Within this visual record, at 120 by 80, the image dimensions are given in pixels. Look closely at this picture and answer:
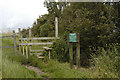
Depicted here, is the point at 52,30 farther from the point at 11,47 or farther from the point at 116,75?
the point at 116,75

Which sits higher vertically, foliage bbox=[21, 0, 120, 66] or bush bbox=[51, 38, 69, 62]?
foliage bbox=[21, 0, 120, 66]

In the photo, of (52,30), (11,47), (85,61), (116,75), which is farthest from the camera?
(52,30)

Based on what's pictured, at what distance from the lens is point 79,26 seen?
6535mm

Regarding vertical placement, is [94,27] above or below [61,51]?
above

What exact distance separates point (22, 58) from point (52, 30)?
544 centimetres

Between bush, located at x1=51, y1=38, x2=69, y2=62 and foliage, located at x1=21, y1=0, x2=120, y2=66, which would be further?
bush, located at x1=51, y1=38, x2=69, y2=62

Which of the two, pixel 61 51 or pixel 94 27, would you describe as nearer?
pixel 94 27

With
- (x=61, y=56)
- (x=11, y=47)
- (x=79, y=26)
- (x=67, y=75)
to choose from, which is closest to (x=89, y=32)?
(x=79, y=26)

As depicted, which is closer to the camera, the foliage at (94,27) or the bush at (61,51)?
the foliage at (94,27)

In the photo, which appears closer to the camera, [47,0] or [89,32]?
[89,32]

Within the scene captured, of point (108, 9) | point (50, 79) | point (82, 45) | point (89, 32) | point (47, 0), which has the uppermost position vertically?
point (47, 0)

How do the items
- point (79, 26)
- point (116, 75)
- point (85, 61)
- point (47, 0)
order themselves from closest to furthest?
point (116, 75)
point (79, 26)
point (85, 61)
point (47, 0)

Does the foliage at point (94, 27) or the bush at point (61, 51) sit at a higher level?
the foliage at point (94, 27)

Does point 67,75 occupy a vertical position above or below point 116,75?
below
